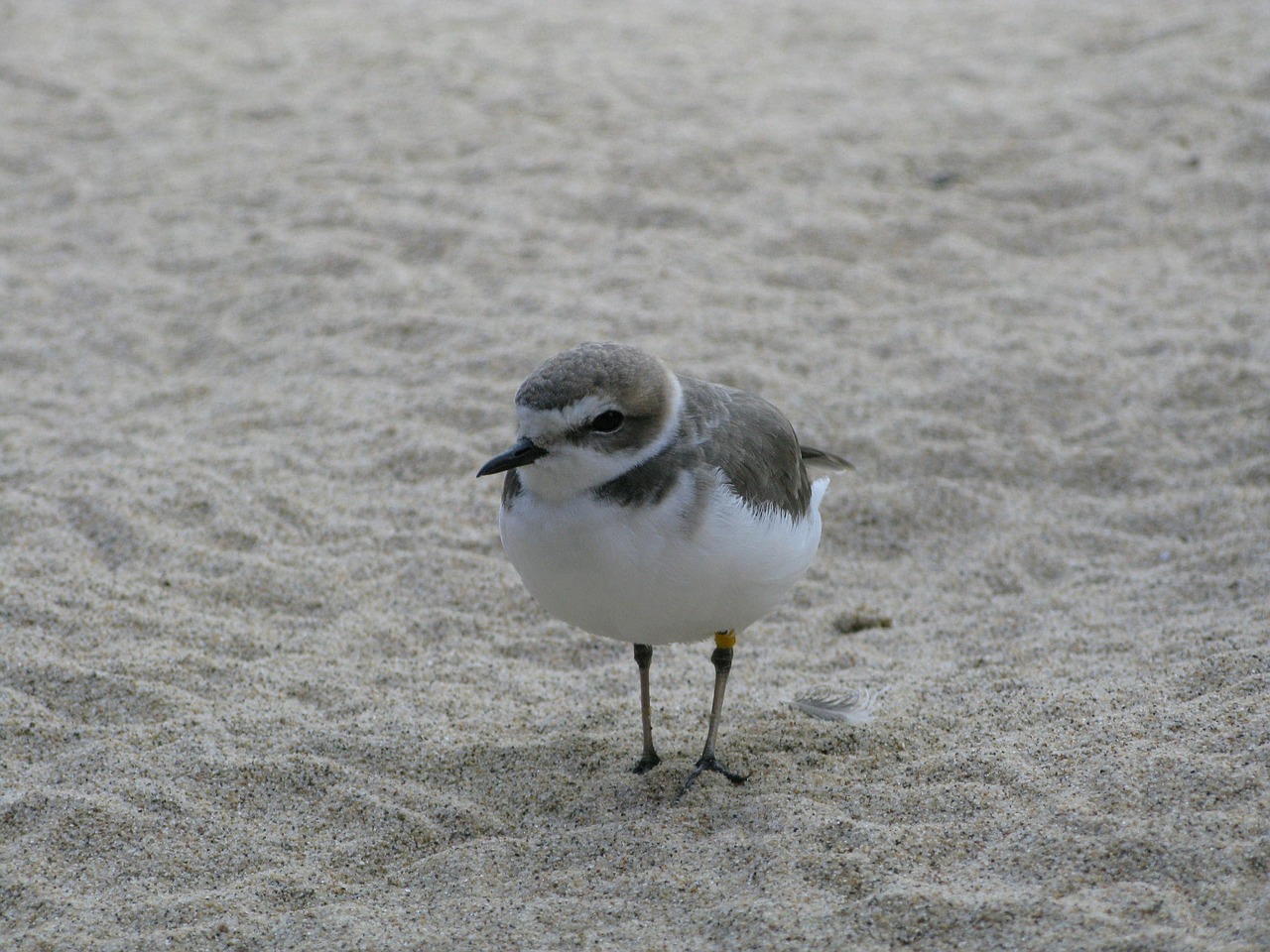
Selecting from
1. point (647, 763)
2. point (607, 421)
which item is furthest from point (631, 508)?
point (647, 763)

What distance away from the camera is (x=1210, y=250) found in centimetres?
613

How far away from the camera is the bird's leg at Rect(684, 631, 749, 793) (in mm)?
3357

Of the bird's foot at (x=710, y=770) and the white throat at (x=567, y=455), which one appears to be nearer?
the white throat at (x=567, y=455)

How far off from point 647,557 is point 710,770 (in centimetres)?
80

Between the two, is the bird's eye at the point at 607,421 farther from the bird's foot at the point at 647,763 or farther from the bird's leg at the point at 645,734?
the bird's foot at the point at 647,763

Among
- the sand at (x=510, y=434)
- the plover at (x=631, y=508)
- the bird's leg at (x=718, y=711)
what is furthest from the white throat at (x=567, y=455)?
the sand at (x=510, y=434)

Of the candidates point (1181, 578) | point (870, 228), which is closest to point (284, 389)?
point (870, 228)

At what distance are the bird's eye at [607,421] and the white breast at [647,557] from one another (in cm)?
17

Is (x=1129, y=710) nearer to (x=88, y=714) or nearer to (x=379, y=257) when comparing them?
(x=88, y=714)

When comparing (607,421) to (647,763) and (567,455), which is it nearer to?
(567,455)

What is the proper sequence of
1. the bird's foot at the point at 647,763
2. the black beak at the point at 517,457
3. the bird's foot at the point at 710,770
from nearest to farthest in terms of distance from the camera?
1. the black beak at the point at 517,457
2. the bird's foot at the point at 710,770
3. the bird's foot at the point at 647,763

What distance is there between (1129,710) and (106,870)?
2.58 metres

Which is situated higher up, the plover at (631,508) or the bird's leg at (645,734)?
the plover at (631,508)

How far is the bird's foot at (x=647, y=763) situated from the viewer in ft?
11.3
